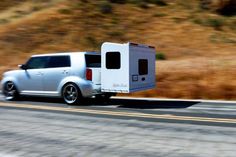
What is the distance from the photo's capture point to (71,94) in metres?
14.6

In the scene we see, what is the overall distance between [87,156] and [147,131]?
247 centimetres

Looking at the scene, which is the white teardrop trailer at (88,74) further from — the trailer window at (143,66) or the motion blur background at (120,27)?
the motion blur background at (120,27)

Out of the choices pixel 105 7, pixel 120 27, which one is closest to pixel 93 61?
pixel 120 27

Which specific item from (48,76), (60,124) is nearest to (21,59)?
(48,76)

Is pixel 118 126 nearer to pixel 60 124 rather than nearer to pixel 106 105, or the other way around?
pixel 60 124

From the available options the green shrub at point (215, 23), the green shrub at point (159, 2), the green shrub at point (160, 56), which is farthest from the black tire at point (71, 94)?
the green shrub at point (159, 2)

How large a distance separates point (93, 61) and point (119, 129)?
530 centimetres

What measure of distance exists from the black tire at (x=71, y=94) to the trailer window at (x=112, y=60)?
55.5 inches

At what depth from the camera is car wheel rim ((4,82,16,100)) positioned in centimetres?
1623

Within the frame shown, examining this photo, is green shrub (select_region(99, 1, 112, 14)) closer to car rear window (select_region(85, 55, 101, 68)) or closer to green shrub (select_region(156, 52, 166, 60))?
green shrub (select_region(156, 52, 166, 60))

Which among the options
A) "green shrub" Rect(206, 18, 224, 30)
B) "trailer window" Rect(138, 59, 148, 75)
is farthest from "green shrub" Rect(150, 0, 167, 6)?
"trailer window" Rect(138, 59, 148, 75)

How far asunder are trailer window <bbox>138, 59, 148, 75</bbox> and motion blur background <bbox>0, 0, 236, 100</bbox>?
10.7 meters

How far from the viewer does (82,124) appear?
10523 mm

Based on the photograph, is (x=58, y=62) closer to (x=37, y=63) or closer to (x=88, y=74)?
(x=37, y=63)
